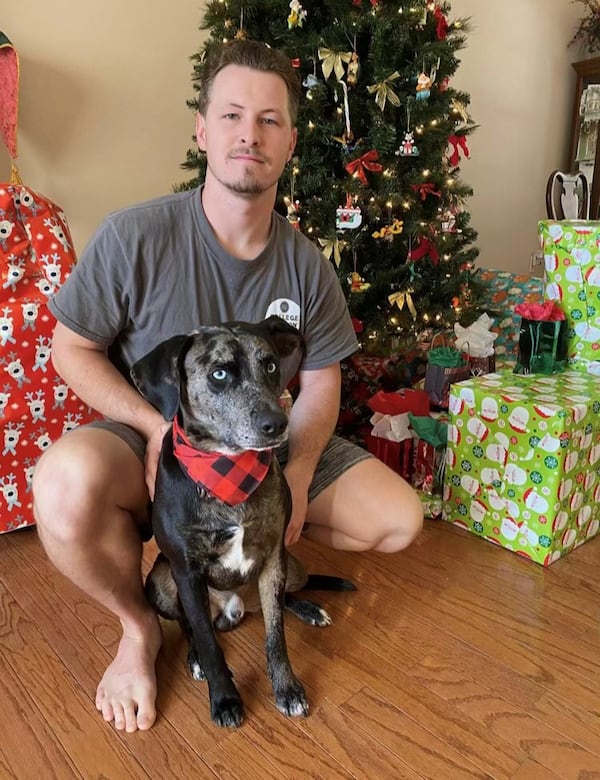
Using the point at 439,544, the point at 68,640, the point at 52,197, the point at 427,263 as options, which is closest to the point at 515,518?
the point at 439,544

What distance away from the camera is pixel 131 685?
129cm

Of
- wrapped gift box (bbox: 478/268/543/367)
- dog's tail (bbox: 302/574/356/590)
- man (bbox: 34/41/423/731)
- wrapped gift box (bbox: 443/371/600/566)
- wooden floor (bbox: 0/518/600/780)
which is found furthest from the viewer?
wrapped gift box (bbox: 478/268/543/367)

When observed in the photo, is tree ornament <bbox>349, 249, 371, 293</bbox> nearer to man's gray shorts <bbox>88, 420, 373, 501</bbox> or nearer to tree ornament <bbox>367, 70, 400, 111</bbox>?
tree ornament <bbox>367, 70, 400, 111</bbox>

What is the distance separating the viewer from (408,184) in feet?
7.78

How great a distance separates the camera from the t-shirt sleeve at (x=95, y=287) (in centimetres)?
134

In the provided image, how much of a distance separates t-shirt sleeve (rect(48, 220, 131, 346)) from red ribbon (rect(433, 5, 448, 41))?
65.3 inches

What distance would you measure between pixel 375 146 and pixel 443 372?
35.2 inches

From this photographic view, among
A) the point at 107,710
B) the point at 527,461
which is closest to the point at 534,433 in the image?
the point at 527,461

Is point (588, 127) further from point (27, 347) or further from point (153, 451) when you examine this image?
point (153, 451)

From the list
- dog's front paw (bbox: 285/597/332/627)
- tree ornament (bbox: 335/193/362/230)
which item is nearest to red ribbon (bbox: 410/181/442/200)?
tree ornament (bbox: 335/193/362/230)

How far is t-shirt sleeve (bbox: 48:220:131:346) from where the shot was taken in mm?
1344

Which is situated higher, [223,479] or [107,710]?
[223,479]

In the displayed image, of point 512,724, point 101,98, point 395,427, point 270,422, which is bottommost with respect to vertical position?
point 512,724

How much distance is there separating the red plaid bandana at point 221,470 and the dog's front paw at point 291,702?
0.44 m
